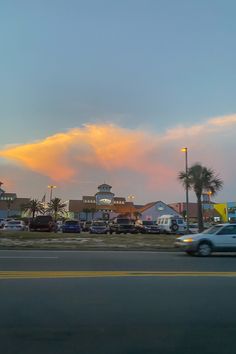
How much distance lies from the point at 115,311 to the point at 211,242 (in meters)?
12.4

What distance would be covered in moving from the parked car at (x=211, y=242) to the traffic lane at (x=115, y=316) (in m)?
8.35

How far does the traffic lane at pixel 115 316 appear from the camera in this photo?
5.86 meters

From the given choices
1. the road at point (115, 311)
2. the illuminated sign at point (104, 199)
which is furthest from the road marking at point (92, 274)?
the illuminated sign at point (104, 199)

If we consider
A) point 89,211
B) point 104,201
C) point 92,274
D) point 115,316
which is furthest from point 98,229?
point 104,201

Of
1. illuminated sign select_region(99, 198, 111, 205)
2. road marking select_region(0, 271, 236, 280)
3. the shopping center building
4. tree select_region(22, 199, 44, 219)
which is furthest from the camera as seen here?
illuminated sign select_region(99, 198, 111, 205)

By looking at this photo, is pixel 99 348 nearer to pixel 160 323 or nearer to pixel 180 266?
pixel 160 323

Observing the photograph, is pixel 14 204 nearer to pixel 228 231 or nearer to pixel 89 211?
pixel 89 211

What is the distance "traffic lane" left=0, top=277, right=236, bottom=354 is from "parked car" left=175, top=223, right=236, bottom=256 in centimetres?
835

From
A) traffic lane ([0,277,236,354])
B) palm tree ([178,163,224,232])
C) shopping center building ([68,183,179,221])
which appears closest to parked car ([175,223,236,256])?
traffic lane ([0,277,236,354])

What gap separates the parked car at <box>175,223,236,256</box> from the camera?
63.2 feet

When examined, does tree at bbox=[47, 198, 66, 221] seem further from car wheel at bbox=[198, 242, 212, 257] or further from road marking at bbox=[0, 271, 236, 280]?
road marking at bbox=[0, 271, 236, 280]

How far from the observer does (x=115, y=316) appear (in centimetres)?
734

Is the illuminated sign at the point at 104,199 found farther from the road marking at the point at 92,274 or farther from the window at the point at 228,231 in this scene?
the road marking at the point at 92,274

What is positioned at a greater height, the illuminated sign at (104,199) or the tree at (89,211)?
the illuminated sign at (104,199)
